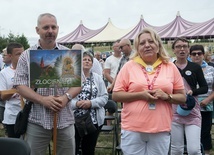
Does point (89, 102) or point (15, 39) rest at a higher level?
point (15, 39)

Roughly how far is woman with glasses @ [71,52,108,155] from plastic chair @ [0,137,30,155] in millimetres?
1663

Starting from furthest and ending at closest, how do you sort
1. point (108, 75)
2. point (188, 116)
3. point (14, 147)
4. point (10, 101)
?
point (108, 75)
point (10, 101)
point (188, 116)
point (14, 147)

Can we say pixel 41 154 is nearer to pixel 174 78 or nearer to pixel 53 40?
pixel 53 40

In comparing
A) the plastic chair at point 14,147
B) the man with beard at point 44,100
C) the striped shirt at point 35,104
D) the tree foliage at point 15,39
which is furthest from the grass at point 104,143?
the tree foliage at point 15,39

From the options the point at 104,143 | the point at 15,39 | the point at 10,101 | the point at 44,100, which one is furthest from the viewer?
→ the point at 15,39

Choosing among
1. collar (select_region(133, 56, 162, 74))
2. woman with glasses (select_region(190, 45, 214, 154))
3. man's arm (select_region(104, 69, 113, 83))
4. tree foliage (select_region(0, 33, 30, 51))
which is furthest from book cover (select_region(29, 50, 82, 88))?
tree foliage (select_region(0, 33, 30, 51))

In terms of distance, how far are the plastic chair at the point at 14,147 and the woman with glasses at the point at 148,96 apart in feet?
3.28

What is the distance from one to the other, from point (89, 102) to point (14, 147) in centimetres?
176

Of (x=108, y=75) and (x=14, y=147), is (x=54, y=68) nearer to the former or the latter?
(x=14, y=147)

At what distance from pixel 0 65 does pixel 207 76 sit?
6689 millimetres

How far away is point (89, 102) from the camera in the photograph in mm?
3963

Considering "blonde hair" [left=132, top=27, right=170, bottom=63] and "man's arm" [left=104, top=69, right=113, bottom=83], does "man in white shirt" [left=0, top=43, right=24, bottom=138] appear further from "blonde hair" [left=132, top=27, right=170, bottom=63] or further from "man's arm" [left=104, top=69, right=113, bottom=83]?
"man's arm" [left=104, top=69, right=113, bottom=83]

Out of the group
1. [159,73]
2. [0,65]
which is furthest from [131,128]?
[0,65]

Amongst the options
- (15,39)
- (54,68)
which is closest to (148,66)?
(54,68)
